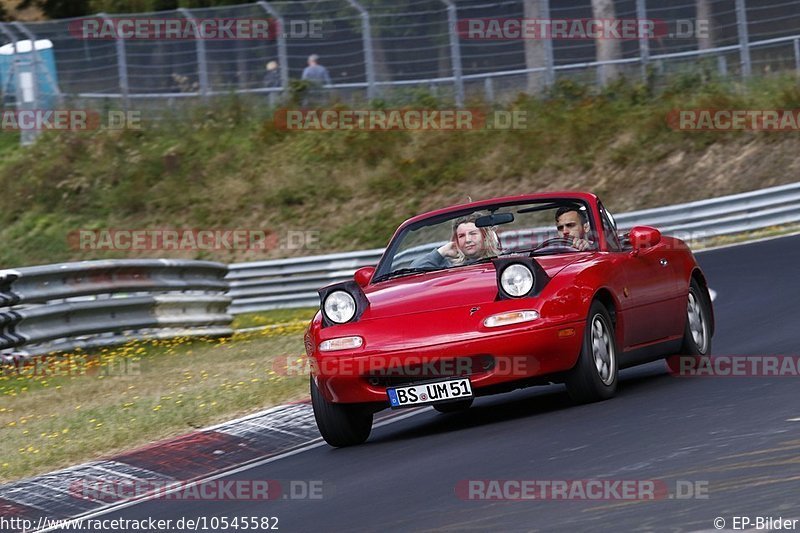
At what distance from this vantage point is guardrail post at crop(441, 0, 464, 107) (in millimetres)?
26406

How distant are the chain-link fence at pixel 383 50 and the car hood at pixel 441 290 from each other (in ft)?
56.8

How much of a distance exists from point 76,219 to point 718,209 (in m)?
13.2

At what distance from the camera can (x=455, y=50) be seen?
2689 centimetres

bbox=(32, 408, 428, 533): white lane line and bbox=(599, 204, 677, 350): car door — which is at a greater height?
bbox=(599, 204, 677, 350): car door

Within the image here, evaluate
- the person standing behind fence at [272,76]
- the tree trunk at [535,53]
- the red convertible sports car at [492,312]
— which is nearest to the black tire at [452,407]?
the red convertible sports car at [492,312]

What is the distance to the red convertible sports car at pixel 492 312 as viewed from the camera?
8.05m

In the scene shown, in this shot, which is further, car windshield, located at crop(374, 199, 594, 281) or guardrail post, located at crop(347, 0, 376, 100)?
guardrail post, located at crop(347, 0, 376, 100)

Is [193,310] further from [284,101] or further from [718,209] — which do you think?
[284,101]

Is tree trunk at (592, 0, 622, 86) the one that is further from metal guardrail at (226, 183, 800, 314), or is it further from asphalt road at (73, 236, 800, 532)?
asphalt road at (73, 236, 800, 532)

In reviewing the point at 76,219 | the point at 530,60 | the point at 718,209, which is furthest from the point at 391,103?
the point at 718,209

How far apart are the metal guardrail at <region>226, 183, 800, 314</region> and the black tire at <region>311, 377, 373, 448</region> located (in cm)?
1273

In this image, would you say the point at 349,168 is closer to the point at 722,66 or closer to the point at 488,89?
the point at 488,89

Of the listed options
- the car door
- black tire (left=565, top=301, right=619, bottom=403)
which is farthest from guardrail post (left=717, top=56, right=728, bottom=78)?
black tire (left=565, top=301, right=619, bottom=403)

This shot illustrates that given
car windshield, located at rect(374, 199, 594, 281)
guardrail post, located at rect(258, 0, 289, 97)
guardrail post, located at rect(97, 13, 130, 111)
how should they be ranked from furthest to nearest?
1. guardrail post, located at rect(97, 13, 130, 111)
2. guardrail post, located at rect(258, 0, 289, 97)
3. car windshield, located at rect(374, 199, 594, 281)
